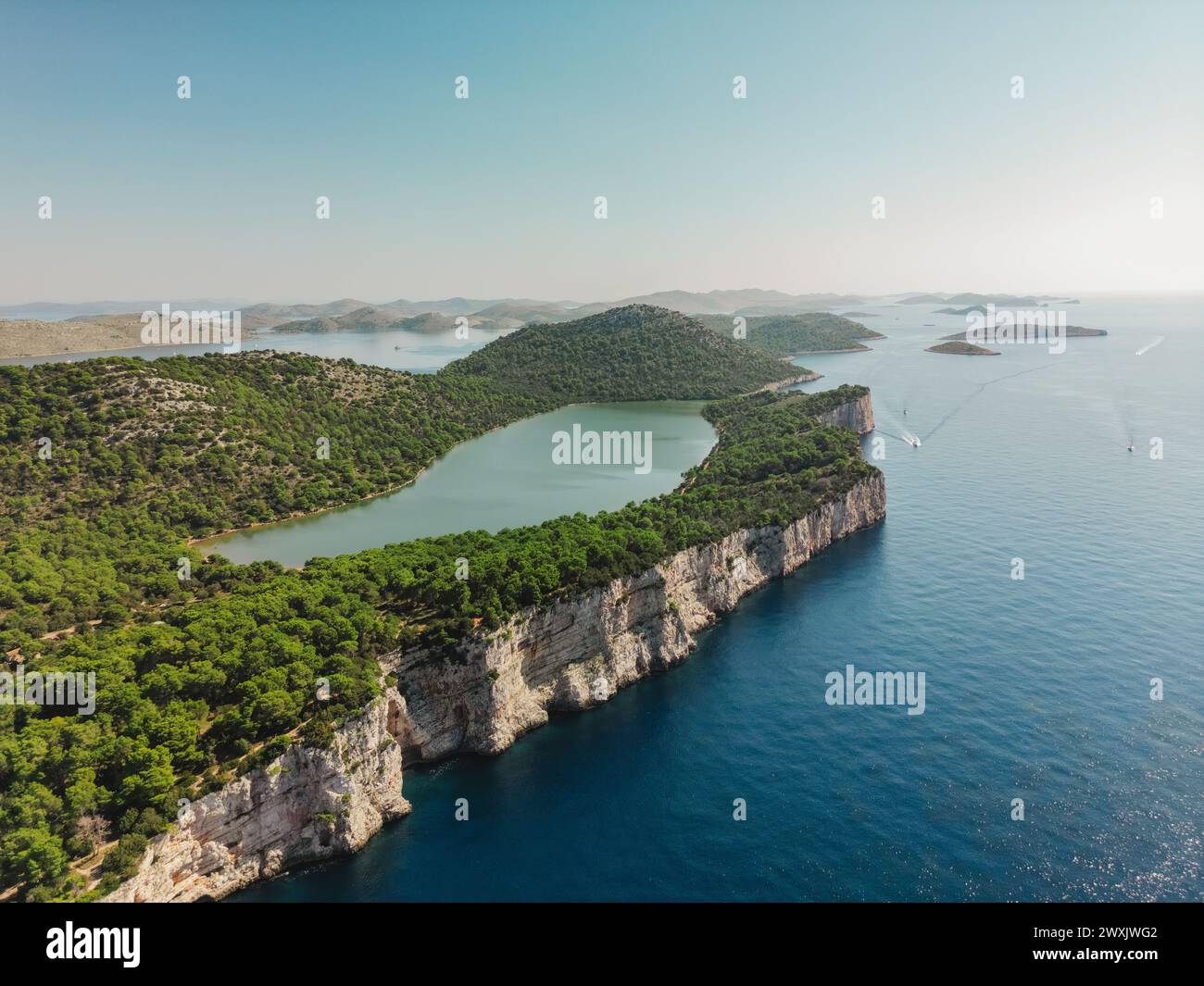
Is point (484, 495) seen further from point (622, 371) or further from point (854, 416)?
point (622, 371)

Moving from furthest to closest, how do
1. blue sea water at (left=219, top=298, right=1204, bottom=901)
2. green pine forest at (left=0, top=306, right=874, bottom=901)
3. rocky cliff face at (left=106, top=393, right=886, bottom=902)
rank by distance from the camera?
blue sea water at (left=219, top=298, right=1204, bottom=901) < rocky cliff face at (left=106, top=393, right=886, bottom=902) < green pine forest at (left=0, top=306, right=874, bottom=901)

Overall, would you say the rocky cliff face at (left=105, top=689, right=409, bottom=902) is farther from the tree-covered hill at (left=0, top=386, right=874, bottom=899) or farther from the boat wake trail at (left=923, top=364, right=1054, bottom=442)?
the boat wake trail at (left=923, top=364, right=1054, bottom=442)

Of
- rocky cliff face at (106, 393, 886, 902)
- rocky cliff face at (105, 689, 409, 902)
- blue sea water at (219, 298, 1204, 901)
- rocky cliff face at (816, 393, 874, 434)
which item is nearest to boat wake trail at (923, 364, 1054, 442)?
rocky cliff face at (816, 393, 874, 434)

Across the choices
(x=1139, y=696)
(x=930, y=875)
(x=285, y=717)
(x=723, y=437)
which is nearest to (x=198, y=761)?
(x=285, y=717)

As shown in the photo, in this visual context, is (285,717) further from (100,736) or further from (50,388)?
(50,388)
